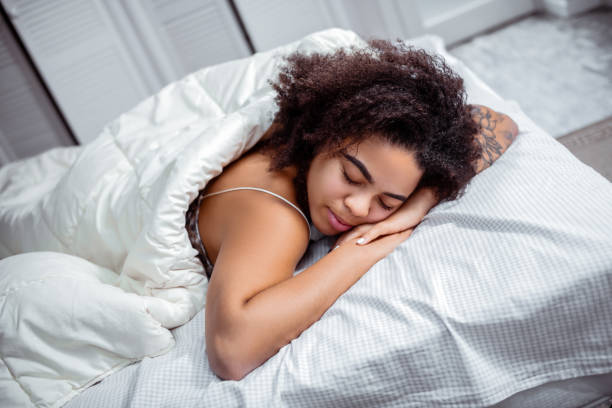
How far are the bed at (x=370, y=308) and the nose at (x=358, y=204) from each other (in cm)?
13

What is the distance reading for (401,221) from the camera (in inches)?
46.2

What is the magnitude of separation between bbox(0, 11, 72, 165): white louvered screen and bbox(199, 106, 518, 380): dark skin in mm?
2732

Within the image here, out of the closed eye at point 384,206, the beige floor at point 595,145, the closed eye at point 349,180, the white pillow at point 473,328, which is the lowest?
the beige floor at point 595,145

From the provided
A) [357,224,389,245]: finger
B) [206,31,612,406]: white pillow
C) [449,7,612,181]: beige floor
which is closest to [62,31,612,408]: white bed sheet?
[206,31,612,406]: white pillow

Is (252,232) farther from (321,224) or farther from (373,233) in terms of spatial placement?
(373,233)

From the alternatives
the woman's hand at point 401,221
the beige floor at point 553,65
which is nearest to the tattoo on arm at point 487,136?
the woman's hand at point 401,221

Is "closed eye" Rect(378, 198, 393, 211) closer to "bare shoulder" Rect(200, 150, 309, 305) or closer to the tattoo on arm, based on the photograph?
"bare shoulder" Rect(200, 150, 309, 305)

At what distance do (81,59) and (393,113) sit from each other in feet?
9.20

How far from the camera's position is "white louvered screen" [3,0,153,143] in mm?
3006

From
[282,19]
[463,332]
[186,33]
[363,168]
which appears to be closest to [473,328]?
[463,332]

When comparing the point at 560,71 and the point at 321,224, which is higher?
the point at 321,224

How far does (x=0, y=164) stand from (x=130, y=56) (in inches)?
51.9

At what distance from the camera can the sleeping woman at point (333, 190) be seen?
1011mm

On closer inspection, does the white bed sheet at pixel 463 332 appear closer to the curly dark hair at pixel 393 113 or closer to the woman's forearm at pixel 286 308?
the woman's forearm at pixel 286 308
